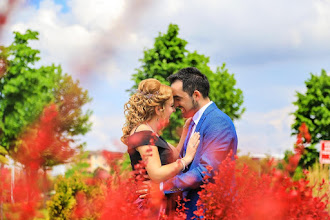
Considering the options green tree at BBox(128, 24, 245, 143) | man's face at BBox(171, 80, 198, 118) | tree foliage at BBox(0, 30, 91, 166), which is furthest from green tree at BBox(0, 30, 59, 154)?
man's face at BBox(171, 80, 198, 118)

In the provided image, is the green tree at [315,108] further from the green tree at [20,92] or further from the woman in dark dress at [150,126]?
the woman in dark dress at [150,126]

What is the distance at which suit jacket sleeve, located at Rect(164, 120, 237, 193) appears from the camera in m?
2.99

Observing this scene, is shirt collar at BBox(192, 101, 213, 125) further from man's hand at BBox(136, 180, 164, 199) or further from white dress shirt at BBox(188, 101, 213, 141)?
man's hand at BBox(136, 180, 164, 199)

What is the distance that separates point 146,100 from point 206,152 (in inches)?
24.6

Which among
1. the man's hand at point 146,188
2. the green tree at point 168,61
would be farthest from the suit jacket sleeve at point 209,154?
the green tree at point 168,61

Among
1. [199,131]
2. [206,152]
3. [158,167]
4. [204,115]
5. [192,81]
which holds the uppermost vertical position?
[192,81]

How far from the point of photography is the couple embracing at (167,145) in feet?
9.78

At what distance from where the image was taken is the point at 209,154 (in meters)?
3.11

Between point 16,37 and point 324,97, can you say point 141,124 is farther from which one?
point 324,97

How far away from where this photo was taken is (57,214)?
9820 mm

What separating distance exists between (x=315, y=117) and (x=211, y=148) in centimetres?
2264

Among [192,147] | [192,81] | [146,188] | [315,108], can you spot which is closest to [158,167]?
[146,188]

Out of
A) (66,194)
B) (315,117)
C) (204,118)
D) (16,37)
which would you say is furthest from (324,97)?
(204,118)

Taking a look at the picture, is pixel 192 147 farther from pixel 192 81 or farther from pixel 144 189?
Result: pixel 192 81
